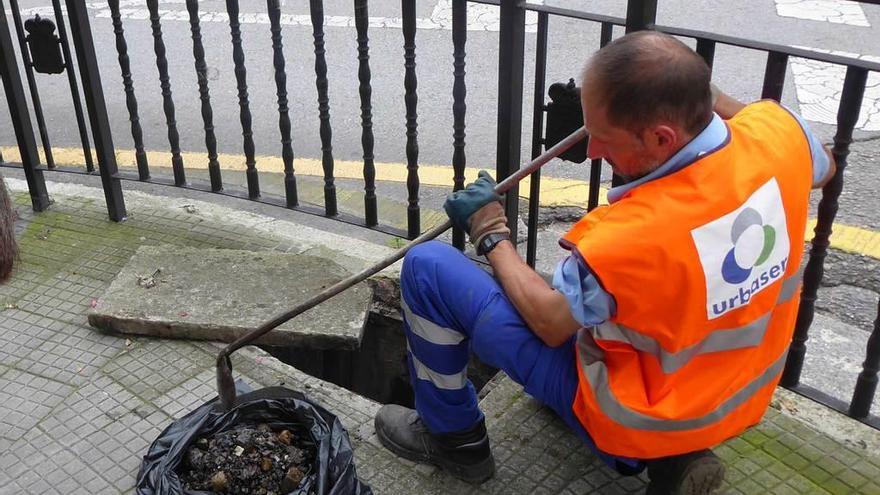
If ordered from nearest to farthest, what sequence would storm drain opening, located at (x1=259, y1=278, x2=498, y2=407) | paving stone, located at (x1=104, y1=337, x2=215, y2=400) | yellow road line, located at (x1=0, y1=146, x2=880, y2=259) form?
1. paving stone, located at (x1=104, y1=337, x2=215, y2=400)
2. storm drain opening, located at (x1=259, y1=278, x2=498, y2=407)
3. yellow road line, located at (x1=0, y1=146, x2=880, y2=259)

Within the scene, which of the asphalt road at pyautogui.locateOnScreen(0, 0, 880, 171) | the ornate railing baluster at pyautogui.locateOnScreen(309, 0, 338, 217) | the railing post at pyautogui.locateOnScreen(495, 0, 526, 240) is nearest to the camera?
the railing post at pyautogui.locateOnScreen(495, 0, 526, 240)

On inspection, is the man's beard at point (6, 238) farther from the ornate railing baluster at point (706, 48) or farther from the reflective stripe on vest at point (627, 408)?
the ornate railing baluster at point (706, 48)

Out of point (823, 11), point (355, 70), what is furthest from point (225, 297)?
point (823, 11)

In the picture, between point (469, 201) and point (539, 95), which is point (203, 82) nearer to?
point (539, 95)

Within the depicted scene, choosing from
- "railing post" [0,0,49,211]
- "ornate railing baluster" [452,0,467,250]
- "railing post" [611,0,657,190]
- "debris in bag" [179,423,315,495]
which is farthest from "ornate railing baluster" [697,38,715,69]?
"railing post" [0,0,49,211]

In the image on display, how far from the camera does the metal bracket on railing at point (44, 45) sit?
3.88 meters

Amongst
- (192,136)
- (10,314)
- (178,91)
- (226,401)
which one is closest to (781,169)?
(226,401)

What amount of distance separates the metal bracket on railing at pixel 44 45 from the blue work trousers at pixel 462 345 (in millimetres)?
2310

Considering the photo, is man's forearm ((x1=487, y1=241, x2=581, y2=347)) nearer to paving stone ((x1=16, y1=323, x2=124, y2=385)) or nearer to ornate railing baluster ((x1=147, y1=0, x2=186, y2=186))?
paving stone ((x1=16, y1=323, x2=124, y2=385))

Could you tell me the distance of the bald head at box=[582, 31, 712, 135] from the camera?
1909mm

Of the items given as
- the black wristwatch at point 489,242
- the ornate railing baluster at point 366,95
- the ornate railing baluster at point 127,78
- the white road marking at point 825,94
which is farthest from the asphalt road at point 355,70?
the black wristwatch at point 489,242

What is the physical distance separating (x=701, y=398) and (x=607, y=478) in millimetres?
686

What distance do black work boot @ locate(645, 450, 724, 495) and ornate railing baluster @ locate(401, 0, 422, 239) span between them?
1657mm

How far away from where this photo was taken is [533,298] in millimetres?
2254
